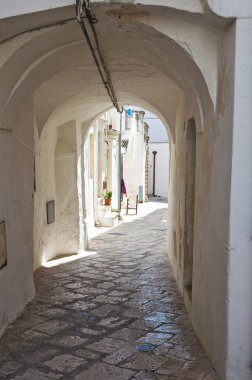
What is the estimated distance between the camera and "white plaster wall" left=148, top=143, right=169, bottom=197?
29.7 m

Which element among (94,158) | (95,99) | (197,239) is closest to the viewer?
(197,239)

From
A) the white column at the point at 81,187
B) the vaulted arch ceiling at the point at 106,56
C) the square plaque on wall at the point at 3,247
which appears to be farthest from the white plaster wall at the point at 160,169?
the square plaque on wall at the point at 3,247

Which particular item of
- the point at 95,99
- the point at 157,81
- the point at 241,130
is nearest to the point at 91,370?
the point at 241,130

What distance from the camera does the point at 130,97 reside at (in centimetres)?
871

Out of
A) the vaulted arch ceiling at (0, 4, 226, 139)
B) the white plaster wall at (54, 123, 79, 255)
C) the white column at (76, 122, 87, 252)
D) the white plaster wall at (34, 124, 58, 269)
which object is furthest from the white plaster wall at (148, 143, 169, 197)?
the vaulted arch ceiling at (0, 4, 226, 139)

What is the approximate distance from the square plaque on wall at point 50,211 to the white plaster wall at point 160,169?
67.8ft

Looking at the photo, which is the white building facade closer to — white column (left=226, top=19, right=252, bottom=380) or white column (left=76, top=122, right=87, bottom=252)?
white column (left=226, top=19, right=252, bottom=380)

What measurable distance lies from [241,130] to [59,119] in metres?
5.93

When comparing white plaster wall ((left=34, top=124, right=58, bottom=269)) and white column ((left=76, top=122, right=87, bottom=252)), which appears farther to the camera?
white column ((left=76, top=122, right=87, bottom=252))

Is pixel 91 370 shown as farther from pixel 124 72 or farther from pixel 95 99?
pixel 95 99

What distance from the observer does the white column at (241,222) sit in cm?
340

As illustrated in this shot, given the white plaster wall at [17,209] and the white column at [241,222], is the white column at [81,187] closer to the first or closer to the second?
the white plaster wall at [17,209]

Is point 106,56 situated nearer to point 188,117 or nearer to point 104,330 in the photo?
point 188,117

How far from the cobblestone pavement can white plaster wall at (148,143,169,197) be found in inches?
841
